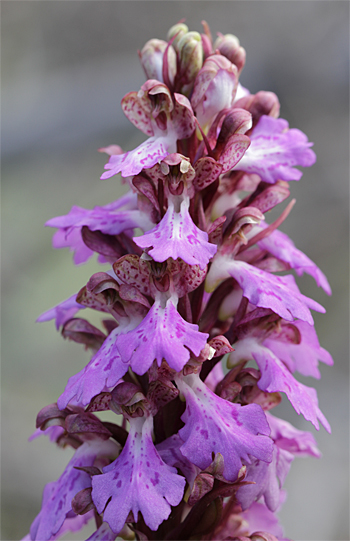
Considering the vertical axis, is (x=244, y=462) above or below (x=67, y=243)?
below

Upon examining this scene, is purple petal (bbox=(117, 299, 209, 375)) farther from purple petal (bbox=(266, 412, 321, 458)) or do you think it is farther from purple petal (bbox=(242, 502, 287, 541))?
purple petal (bbox=(242, 502, 287, 541))

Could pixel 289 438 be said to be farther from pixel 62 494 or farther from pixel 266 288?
pixel 62 494

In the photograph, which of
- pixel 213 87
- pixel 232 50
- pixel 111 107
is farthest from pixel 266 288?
pixel 111 107

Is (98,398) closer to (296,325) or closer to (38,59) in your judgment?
(296,325)

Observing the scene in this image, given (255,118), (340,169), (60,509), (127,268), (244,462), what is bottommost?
(60,509)

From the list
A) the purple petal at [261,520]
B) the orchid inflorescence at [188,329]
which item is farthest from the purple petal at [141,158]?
the purple petal at [261,520]

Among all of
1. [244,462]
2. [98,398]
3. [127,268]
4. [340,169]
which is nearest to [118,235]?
[127,268]

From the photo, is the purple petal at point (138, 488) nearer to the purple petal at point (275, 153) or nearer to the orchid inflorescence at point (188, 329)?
the orchid inflorescence at point (188, 329)
